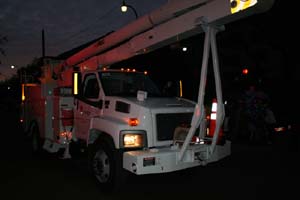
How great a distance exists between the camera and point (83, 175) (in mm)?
7715

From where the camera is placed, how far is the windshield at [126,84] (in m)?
7.24

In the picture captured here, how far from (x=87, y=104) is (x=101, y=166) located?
5.23 feet

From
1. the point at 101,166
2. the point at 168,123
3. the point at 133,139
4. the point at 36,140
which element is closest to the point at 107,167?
the point at 101,166

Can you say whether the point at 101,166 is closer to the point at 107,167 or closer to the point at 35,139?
the point at 107,167

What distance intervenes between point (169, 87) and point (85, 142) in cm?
226

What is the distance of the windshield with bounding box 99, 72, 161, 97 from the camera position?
7242 millimetres

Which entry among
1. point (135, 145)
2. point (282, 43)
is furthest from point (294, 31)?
point (135, 145)

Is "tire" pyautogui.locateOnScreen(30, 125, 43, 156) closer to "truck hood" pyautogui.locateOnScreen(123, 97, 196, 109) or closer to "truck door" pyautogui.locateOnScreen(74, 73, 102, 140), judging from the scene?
"truck door" pyautogui.locateOnScreen(74, 73, 102, 140)

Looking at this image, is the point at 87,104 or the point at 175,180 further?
the point at 87,104

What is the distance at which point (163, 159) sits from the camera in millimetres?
5609

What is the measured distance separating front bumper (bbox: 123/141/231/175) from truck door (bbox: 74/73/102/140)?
1.76m

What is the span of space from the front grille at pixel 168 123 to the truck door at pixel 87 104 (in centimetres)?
142

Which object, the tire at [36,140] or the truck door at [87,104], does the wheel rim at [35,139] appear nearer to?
the tire at [36,140]

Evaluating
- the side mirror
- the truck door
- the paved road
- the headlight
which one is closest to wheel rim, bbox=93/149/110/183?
the paved road
